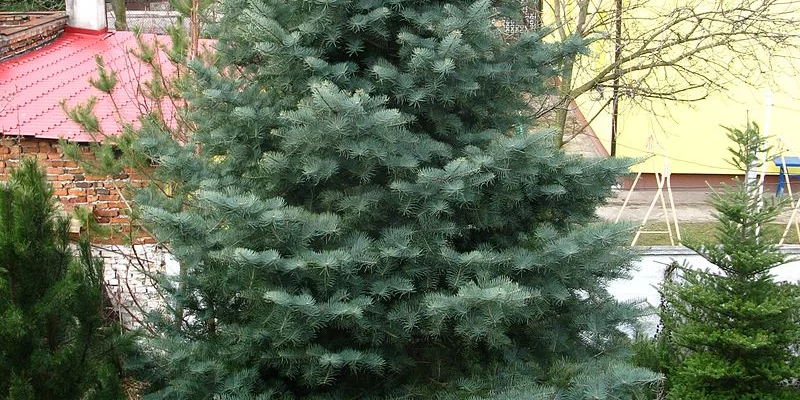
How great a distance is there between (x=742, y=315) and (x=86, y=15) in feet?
36.2

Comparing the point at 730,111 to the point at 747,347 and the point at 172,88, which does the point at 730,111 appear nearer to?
the point at 747,347

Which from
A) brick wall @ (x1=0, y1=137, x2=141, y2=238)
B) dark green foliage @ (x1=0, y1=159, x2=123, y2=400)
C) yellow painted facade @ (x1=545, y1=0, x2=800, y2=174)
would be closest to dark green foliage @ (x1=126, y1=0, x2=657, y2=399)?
dark green foliage @ (x1=0, y1=159, x2=123, y2=400)

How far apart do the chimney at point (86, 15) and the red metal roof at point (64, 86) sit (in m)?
0.14

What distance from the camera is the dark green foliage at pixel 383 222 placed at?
347 centimetres

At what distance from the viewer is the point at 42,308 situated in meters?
3.53

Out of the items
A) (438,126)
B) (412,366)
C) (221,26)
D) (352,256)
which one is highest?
(221,26)

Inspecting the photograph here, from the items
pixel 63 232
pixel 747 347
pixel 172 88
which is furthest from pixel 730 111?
pixel 63 232

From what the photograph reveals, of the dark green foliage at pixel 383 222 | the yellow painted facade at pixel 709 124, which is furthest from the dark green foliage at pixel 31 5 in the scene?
the dark green foliage at pixel 383 222

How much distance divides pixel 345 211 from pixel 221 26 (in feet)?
4.51

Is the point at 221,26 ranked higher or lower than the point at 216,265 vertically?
higher

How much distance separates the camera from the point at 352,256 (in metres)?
3.48

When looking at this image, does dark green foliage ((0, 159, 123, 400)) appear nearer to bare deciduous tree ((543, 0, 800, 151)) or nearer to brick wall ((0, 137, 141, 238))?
brick wall ((0, 137, 141, 238))

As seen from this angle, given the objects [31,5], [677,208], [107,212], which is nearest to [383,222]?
[107,212]

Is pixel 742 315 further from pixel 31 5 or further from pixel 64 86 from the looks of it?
pixel 31 5
